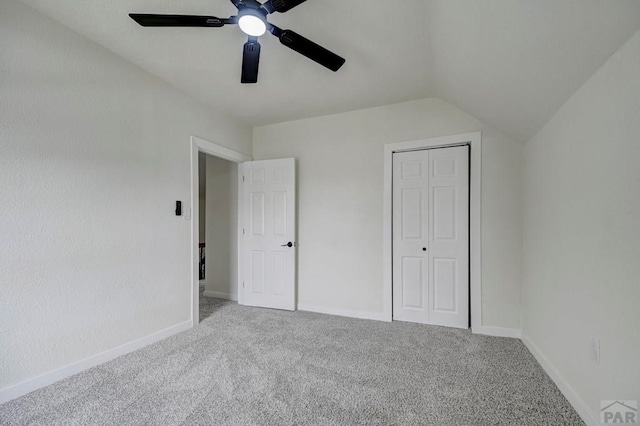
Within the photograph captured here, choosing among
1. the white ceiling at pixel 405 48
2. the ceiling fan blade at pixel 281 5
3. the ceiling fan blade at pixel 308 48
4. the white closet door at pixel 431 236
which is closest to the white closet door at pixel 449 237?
the white closet door at pixel 431 236

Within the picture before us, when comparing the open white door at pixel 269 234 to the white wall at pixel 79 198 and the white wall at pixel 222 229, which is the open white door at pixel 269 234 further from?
the white wall at pixel 79 198

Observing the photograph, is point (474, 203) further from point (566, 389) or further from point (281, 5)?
point (281, 5)

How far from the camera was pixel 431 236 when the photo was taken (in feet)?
10.2

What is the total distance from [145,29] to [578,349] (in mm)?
3563

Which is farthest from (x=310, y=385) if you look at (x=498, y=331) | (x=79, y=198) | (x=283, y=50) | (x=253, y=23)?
(x=283, y=50)

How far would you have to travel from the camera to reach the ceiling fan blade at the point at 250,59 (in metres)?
1.72

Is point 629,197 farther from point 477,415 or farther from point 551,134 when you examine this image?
point 477,415

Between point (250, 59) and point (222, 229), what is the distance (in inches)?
115

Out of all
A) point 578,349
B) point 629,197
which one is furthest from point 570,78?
point 578,349

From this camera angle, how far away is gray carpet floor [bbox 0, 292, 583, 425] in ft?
5.34

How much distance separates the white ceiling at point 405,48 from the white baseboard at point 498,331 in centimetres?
190

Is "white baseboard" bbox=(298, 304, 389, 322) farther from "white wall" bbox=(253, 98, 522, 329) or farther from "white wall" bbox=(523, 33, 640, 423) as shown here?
"white wall" bbox=(523, 33, 640, 423)

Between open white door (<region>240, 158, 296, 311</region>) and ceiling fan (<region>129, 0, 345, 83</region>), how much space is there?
1918mm

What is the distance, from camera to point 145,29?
6.64 ft
